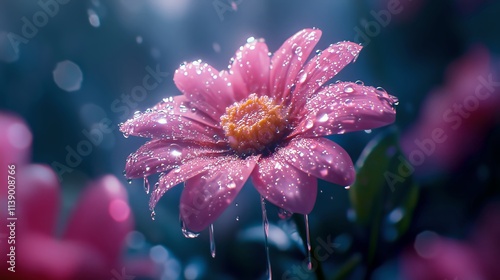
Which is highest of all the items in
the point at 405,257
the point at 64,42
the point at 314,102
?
the point at 64,42

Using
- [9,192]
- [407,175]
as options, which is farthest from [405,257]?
[9,192]

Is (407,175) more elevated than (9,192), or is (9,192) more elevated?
(9,192)

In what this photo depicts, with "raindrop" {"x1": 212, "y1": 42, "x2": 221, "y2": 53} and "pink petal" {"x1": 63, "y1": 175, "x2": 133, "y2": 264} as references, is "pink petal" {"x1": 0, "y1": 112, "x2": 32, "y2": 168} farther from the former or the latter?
"raindrop" {"x1": 212, "y1": 42, "x2": 221, "y2": 53}

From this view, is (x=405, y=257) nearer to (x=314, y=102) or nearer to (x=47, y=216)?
(x=314, y=102)

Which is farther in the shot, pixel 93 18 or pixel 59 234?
pixel 93 18

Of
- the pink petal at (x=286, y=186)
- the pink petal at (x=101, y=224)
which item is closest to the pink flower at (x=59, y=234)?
the pink petal at (x=101, y=224)

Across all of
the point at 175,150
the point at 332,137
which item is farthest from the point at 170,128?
the point at 332,137

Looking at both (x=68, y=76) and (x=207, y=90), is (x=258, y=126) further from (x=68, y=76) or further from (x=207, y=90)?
(x=68, y=76)
